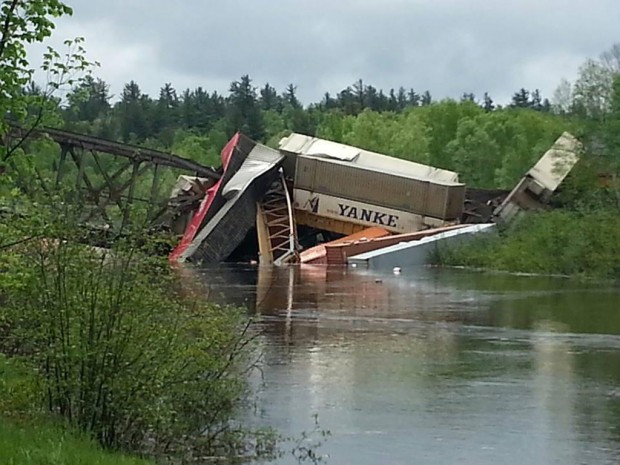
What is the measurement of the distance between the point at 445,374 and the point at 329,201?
37.7 m

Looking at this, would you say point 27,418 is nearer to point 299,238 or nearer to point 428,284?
point 428,284

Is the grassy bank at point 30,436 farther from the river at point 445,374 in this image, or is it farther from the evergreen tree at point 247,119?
the evergreen tree at point 247,119

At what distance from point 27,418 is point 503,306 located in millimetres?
20332

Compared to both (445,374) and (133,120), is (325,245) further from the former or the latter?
(133,120)

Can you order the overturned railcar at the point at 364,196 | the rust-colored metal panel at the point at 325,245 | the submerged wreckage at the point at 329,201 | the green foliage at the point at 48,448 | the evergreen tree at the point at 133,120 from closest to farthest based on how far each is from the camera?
1. the green foliage at the point at 48,448
2. the rust-colored metal panel at the point at 325,245
3. the submerged wreckage at the point at 329,201
4. the overturned railcar at the point at 364,196
5. the evergreen tree at the point at 133,120

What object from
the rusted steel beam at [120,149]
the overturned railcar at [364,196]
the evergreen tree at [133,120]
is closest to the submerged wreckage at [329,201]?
the overturned railcar at [364,196]

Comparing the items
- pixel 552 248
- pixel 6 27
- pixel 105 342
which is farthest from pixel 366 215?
pixel 6 27

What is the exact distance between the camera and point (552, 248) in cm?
4634

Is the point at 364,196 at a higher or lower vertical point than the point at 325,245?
higher

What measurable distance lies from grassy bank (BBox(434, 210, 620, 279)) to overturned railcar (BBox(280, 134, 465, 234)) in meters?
3.50

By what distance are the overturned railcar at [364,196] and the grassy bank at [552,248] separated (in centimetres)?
350

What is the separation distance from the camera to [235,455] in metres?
12.5

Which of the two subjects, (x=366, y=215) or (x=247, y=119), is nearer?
(x=366, y=215)

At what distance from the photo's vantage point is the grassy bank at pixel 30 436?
918 cm
